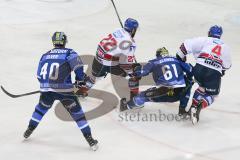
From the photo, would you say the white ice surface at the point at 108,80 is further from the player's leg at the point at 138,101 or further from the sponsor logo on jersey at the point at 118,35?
the sponsor logo on jersey at the point at 118,35

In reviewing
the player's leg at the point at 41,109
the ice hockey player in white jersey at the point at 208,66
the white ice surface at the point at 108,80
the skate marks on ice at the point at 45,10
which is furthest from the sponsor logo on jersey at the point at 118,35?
the skate marks on ice at the point at 45,10

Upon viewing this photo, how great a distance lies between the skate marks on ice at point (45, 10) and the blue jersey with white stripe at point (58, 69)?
5.72 meters

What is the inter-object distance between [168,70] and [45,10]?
21.1 ft

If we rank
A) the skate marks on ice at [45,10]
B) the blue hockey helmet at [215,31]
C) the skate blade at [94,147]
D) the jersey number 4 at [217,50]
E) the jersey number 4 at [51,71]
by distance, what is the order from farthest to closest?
the skate marks on ice at [45,10] → the blue hockey helmet at [215,31] → the jersey number 4 at [217,50] → the skate blade at [94,147] → the jersey number 4 at [51,71]

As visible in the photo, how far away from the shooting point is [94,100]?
7719 mm

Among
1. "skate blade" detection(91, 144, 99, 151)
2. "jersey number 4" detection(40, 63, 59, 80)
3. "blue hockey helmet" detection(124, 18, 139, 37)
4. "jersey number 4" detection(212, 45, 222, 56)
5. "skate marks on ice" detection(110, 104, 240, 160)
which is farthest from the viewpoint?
"blue hockey helmet" detection(124, 18, 139, 37)

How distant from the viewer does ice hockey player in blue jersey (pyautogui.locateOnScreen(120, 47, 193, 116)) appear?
268 inches

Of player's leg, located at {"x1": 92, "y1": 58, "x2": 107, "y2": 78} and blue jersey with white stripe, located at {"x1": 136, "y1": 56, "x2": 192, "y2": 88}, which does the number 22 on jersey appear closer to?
blue jersey with white stripe, located at {"x1": 136, "y1": 56, "x2": 192, "y2": 88}

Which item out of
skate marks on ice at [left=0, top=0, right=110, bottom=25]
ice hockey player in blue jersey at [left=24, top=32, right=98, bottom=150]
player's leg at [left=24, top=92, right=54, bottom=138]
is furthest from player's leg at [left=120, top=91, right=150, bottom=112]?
skate marks on ice at [left=0, top=0, right=110, bottom=25]

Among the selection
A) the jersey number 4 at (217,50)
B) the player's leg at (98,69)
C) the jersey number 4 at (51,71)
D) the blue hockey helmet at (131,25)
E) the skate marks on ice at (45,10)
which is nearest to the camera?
the jersey number 4 at (51,71)

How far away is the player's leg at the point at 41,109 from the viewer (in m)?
6.04

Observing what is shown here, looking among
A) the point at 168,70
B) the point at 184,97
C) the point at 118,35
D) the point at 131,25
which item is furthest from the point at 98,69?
the point at 184,97

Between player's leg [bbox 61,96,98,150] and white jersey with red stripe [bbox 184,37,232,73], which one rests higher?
white jersey with red stripe [bbox 184,37,232,73]

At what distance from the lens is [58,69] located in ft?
19.5
